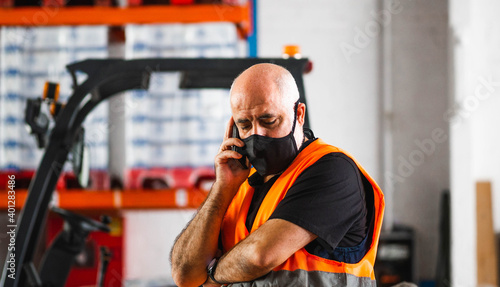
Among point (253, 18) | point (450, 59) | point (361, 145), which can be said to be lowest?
point (361, 145)

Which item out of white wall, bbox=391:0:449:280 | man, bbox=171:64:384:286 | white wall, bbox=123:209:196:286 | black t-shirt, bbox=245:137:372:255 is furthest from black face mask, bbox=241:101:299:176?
white wall, bbox=391:0:449:280

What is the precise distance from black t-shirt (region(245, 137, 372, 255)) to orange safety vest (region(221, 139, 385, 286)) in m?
0.04

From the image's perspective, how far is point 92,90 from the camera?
3.05 meters

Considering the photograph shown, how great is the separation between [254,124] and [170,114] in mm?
3258

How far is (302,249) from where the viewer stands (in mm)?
1786

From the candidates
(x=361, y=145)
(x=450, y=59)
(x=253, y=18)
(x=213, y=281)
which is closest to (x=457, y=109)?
(x=450, y=59)

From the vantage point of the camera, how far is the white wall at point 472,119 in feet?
22.2

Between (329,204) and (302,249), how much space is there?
7.0 inches

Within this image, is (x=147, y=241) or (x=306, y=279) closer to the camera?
(x=306, y=279)

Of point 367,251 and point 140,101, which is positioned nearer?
point 367,251

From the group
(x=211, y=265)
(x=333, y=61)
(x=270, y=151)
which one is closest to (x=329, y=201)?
(x=270, y=151)

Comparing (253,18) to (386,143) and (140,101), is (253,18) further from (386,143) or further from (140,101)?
(140,101)

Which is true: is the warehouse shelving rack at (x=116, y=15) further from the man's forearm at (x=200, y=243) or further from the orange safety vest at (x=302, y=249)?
Answer: the man's forearm at (x=200, y=243)

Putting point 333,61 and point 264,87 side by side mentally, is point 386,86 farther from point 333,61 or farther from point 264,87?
point 264,87
